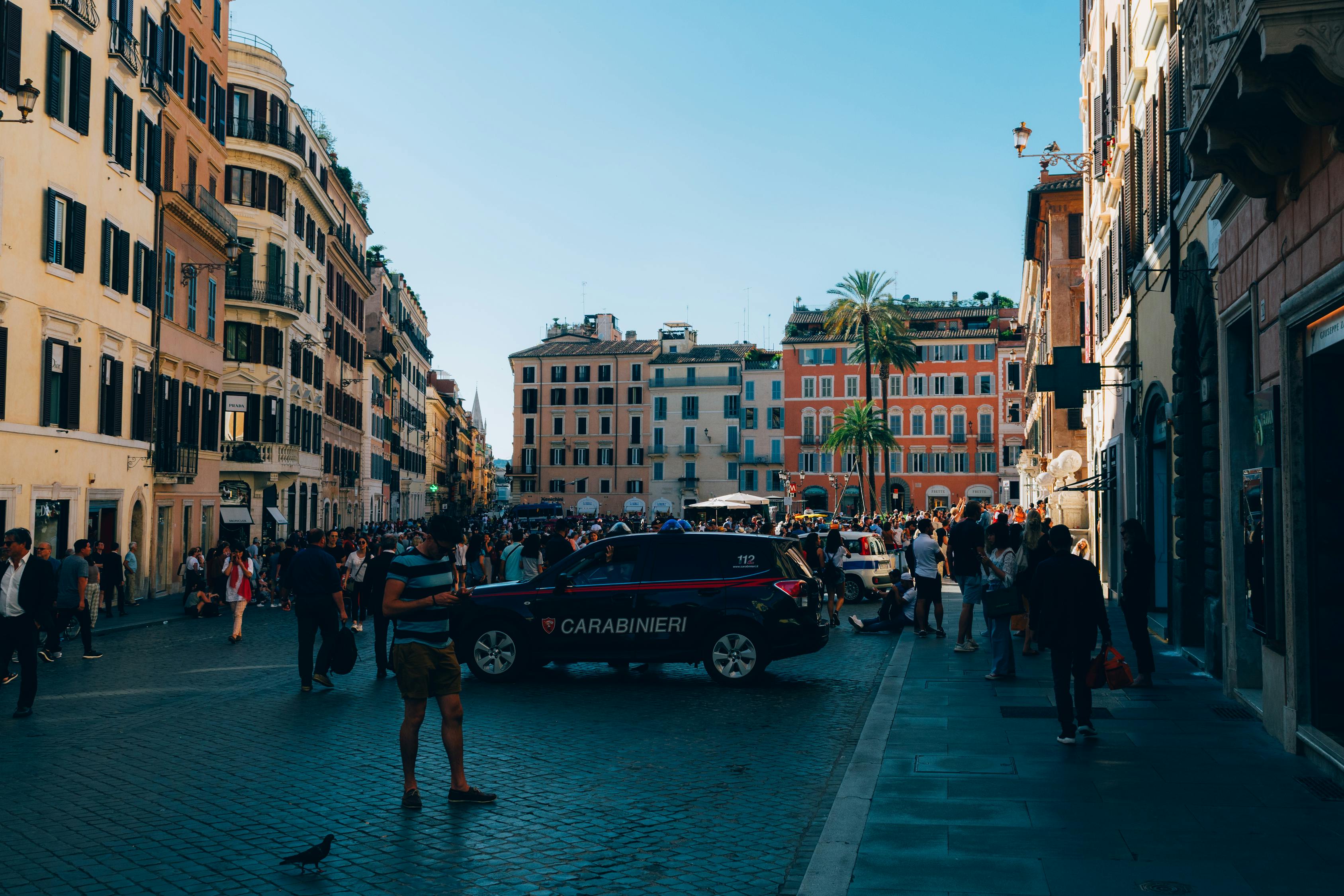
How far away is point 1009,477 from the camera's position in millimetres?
92312

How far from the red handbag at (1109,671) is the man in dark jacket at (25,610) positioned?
974cm

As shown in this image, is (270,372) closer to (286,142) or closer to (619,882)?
(286,142)

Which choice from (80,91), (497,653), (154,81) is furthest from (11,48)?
(497,653)

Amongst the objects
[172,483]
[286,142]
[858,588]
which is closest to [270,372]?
[286,142]

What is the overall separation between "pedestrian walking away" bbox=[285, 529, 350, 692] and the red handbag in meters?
8.10

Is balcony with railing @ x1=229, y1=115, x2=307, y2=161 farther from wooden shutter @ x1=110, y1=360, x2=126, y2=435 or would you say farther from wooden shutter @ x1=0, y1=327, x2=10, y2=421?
wooden shutter @ x1=0, y1=327, x2=10, y2=421

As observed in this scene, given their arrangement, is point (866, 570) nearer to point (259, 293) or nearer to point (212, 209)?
point (212, 209)

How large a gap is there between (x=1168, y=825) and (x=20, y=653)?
10367 millimetres

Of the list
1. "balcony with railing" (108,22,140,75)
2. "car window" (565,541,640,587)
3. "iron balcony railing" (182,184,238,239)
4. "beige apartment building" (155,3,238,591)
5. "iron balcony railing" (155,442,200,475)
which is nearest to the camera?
"car window" (565,541,640,587)

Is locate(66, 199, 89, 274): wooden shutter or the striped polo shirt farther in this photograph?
locate(66, 199, 89, 274): wooden shutter

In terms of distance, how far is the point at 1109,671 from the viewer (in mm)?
10836

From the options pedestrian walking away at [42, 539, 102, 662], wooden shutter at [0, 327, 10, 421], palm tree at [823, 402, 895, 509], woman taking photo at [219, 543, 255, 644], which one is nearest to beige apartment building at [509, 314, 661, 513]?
palm tree at [823, 402, 895, 509]

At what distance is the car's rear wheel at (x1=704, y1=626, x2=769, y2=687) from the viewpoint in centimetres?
1438

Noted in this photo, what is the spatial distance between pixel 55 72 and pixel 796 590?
67.4 ft
